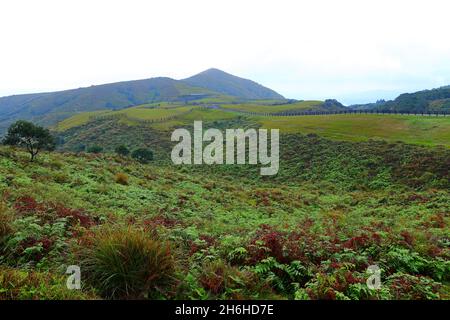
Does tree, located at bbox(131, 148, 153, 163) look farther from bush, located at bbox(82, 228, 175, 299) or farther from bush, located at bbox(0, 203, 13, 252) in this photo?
bush, located at bbox(82, 228, 175, 299)

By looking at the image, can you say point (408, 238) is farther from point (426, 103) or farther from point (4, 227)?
point (426, 103)

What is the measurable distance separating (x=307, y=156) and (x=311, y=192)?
16.9m

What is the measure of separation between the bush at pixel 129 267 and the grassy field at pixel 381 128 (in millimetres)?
46269

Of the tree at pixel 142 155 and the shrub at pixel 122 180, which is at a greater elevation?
the shrub at pixel 122 180

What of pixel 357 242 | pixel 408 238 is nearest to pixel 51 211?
pixel 357 242

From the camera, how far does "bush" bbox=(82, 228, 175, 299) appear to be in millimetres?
6504

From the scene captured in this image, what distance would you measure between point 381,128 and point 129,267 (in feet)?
204

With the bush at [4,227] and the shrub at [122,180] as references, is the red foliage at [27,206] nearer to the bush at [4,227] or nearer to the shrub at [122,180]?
the bush at [4,227]

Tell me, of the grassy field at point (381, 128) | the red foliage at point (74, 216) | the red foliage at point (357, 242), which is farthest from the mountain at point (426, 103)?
the red foliage at point (74, 216)

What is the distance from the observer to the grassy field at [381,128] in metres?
51.3

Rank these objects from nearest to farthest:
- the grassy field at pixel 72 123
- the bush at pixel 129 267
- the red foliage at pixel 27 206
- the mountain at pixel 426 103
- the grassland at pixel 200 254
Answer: the bush at pixel 129 267, the grassland at pixel 200 254, the red foliage at pixel 27 206, the mountain at pixel 426 103, the grassy field at pixel 72 123

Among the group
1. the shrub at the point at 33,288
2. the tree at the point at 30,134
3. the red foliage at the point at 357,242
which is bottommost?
the red foliage at the point at 357,242
